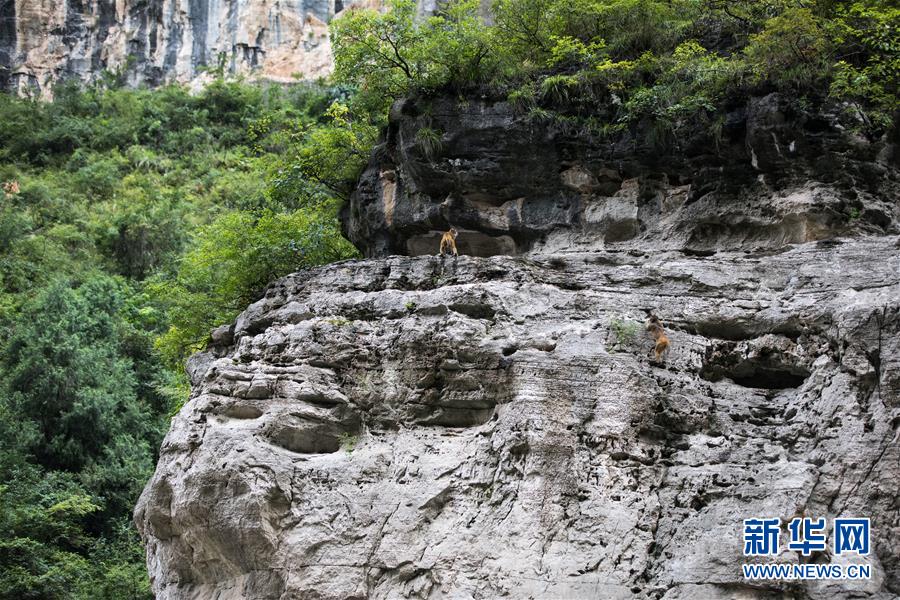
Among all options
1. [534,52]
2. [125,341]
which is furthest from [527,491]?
[125,341]

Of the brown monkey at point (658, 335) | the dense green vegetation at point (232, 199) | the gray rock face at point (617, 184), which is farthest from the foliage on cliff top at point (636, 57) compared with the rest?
the brown monkey at point (658, 335)

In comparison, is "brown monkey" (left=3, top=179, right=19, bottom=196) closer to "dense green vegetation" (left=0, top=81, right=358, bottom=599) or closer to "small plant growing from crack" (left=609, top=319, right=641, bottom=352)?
"dense green vegetation" (left=0, top=81, right=358, bottom=599)

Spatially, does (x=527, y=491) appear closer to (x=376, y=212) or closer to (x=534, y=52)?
(x=376, y=212)

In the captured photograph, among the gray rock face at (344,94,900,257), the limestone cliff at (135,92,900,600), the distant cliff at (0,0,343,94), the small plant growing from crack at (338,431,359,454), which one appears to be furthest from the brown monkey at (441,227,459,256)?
the distant cliff at (0,0,343,94)

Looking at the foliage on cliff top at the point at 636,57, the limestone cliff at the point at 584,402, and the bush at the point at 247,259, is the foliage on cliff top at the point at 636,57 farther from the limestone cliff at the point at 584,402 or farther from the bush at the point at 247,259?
the bush at the point at 247,259

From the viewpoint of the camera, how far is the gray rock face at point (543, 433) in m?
11.9

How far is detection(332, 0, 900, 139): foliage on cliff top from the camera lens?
15.4m

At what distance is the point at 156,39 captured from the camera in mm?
58094

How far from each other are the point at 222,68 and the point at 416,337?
44635 millimetres

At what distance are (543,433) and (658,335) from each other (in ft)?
7.18

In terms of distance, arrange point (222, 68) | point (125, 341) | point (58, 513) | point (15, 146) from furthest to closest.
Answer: point (222, 68) → point (15, 146) → point (125, 341) → point (58, 513)

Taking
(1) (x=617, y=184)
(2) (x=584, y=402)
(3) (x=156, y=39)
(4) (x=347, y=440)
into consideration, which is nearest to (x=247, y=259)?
(4) (x=347, y=440)

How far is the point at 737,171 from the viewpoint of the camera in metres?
15.5

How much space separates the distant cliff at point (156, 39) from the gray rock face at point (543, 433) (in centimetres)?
4389
